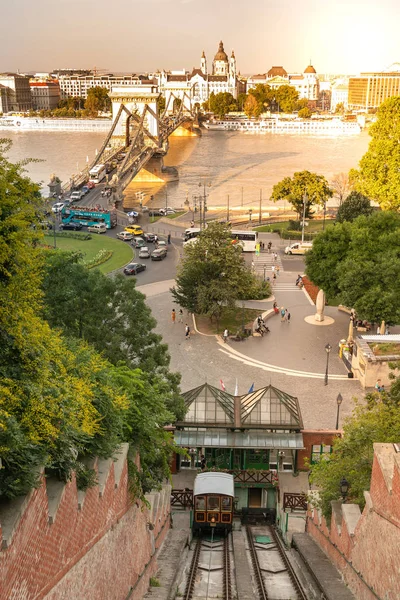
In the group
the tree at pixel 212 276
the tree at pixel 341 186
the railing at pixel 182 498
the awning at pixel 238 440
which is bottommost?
the railing at pixel 182 498

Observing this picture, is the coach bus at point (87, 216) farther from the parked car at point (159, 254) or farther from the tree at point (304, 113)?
the tree at point (304, 113)

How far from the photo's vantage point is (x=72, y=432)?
8305mm

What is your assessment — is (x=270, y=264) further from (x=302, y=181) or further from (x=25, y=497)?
(x=25, y=497)

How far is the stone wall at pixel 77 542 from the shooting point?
6770 mm

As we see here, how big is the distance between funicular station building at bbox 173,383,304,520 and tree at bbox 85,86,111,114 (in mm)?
172457

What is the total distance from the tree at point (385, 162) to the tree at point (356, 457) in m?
27.0

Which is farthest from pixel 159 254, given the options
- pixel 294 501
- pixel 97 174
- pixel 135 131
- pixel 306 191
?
pixel 135 131

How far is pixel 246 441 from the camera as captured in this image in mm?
19453

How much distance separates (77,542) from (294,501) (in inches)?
443

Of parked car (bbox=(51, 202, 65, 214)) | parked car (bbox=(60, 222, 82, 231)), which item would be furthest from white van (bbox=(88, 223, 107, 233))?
parked car (bbox=(51, 202, 65, 214))

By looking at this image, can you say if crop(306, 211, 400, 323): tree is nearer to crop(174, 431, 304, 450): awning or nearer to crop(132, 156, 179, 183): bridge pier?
crop(174, 431, 304, 450): awning

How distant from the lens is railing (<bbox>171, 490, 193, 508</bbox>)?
18562 mm

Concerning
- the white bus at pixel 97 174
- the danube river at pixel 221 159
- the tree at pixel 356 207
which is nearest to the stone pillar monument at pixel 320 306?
the tree at pixel 356 207

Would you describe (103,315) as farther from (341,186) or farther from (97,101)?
(97,101)
